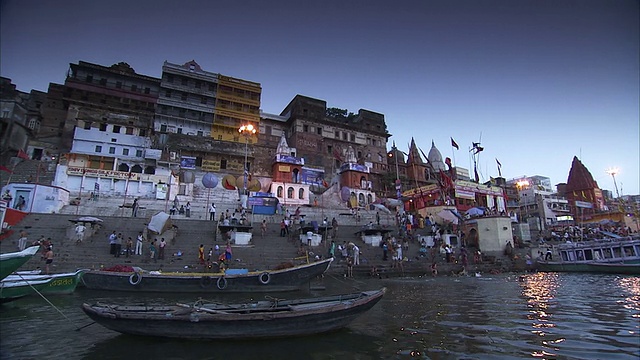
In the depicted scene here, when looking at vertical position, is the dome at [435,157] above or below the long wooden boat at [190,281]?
above

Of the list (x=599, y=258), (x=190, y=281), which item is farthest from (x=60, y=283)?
(x=599, y=258)

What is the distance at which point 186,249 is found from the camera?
19.8m

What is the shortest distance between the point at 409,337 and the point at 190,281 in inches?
390

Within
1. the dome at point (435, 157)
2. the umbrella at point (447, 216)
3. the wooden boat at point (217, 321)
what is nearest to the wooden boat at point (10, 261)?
the wooden boat at point (217, 321)

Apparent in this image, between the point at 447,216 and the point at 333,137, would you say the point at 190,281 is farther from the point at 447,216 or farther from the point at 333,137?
the point at 333,137

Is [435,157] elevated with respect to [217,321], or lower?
elevated

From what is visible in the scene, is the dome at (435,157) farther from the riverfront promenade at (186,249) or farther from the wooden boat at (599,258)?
the riverfront promenade at (186,249)

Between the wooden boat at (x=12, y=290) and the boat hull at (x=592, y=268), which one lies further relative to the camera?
the boat hull at (x=592, y=268)

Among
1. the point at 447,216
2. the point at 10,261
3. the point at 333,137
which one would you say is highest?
the point at 333,137

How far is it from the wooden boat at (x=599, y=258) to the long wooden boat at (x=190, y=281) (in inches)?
988

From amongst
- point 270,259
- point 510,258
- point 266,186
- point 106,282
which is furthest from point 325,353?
point 266,186

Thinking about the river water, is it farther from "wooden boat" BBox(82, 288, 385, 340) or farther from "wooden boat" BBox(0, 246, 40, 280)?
"wooden boat" BBox(0, 246, 40, 280)

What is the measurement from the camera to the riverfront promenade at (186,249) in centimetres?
1734

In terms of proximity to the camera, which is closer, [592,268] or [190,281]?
[190,281]
